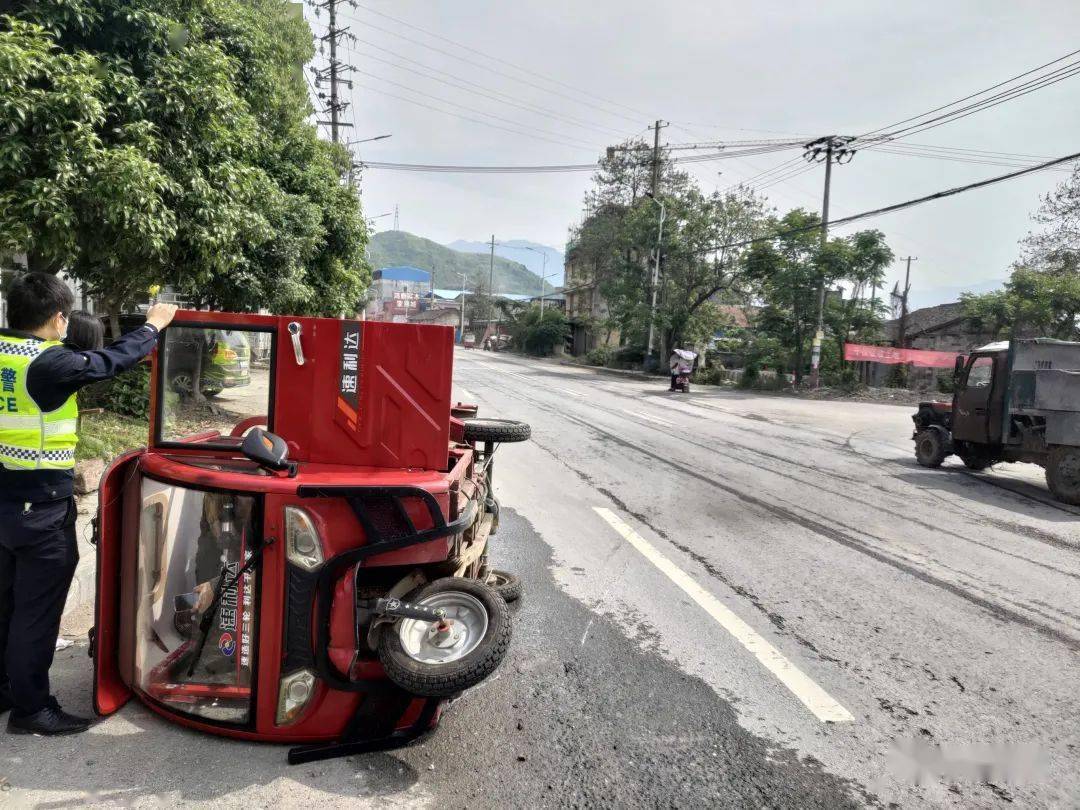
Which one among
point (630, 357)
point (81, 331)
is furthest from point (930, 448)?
point (630, 357)

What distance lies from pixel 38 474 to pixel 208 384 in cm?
78

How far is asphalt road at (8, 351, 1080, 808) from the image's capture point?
9.12 feet

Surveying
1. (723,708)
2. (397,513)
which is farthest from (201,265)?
(723,708)

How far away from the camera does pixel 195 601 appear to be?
2803 mm

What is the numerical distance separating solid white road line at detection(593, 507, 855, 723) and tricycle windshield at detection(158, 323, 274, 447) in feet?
9.73

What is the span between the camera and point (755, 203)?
37.2 metres

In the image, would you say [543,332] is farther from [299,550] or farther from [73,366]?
[299,550]

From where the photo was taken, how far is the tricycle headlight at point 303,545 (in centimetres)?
282

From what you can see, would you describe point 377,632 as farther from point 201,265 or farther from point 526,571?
point 201,265

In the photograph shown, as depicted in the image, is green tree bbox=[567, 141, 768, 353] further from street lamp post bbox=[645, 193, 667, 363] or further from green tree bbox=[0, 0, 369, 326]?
green tree bbox=[0, 0, 369, 326]

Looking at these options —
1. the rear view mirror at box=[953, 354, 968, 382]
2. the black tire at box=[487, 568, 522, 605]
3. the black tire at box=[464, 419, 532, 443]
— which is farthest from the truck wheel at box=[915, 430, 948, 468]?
the black tire at box=[487, 568, 522, 605]

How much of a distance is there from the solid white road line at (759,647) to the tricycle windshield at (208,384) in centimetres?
296

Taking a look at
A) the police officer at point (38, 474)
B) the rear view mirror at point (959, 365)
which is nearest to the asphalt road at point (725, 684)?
the police officer at point (38, 474)

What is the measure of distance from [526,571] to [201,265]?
17.5 ft
